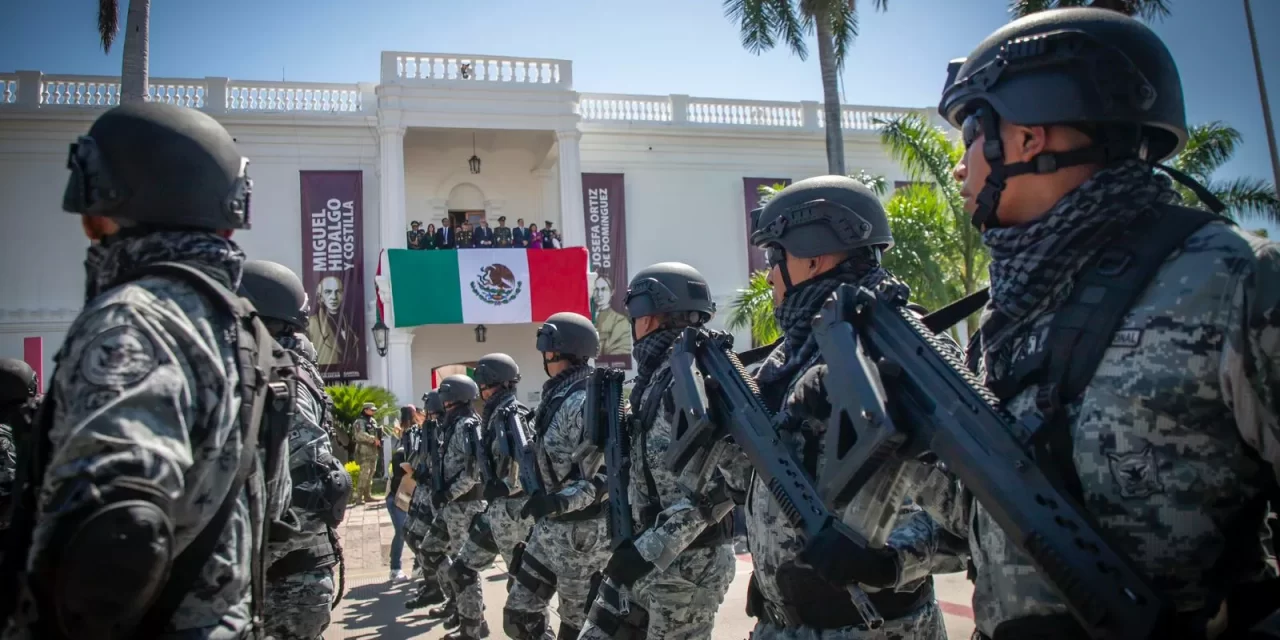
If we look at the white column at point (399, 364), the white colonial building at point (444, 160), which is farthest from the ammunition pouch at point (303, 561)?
the white column at point (399, 364)

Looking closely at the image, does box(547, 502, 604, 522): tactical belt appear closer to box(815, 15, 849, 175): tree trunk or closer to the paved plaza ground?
the paved plaza ground

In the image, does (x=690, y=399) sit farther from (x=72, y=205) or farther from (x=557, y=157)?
(x=557, y=157)

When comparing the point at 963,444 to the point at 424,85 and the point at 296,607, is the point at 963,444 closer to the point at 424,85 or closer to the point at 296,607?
the point at 296,607

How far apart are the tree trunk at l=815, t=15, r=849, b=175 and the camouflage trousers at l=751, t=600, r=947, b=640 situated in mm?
13865

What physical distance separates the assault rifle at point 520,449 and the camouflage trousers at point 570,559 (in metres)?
0.47

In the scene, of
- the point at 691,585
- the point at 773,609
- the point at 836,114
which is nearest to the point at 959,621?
the point at 691,585

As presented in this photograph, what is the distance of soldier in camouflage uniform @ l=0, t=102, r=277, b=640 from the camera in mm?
1864

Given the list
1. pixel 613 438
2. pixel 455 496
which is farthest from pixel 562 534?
pixel 455 496

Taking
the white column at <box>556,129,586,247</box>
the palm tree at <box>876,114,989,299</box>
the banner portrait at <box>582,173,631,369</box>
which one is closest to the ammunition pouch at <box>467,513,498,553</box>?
the palm tree at <box>876,114,989,299</box>

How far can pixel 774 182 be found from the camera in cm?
2502

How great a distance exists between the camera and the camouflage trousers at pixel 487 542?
685cm

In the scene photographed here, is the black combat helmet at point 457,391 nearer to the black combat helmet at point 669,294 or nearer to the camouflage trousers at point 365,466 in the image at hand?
the black combat helmet at point 669,294

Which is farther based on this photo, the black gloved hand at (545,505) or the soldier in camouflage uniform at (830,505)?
the black gloved hand at (545,505)

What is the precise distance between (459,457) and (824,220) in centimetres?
602
